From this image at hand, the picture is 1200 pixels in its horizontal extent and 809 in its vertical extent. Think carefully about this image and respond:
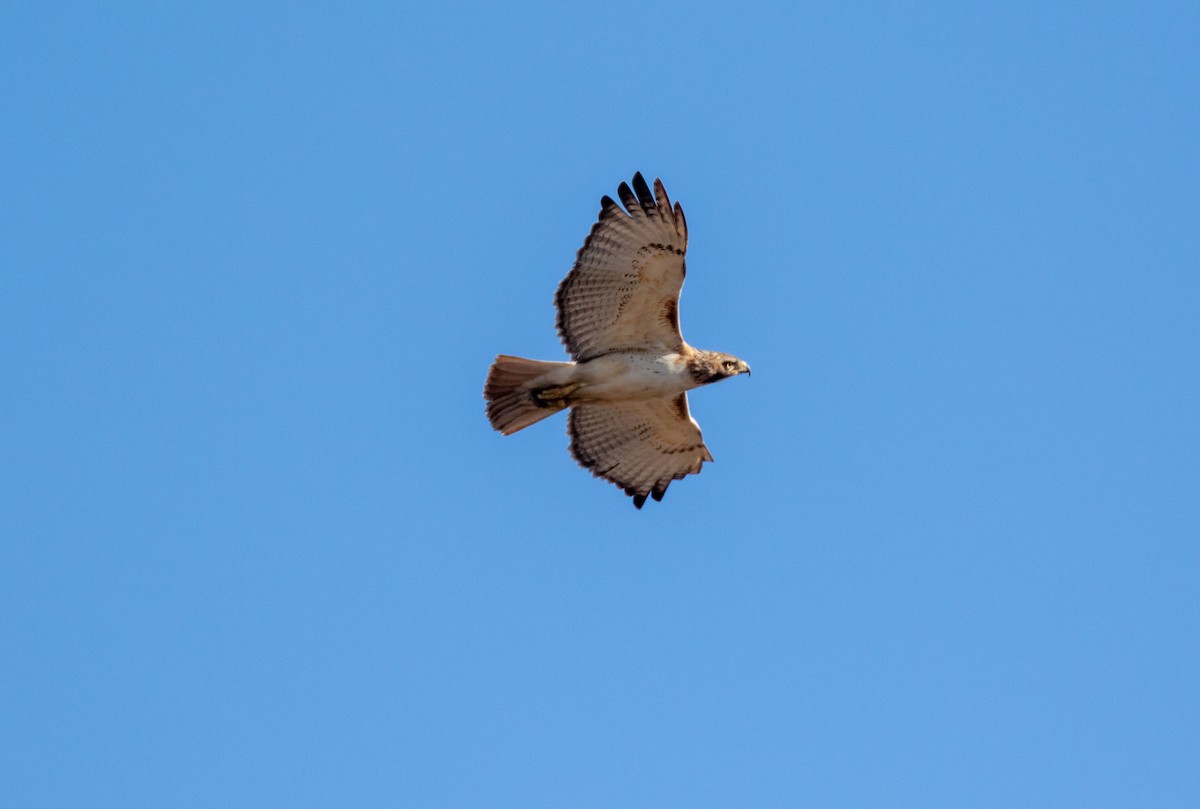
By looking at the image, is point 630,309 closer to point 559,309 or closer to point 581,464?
point 559,309

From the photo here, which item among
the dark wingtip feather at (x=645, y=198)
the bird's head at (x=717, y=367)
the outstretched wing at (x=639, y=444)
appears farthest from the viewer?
the outstretched wing at (x=639, y=444)

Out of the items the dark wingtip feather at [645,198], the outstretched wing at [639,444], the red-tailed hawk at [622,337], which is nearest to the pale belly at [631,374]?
the red-tailed hawk at [622,337]

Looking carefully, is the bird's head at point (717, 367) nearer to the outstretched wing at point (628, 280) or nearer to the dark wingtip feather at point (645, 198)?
the outstretched wing at point (628, 280)

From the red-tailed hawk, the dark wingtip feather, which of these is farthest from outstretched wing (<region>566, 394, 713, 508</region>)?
the dark wingtip feather

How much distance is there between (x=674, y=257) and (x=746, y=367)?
3.79 feet

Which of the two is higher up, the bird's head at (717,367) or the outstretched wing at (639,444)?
the outstretched wing at (639,444)

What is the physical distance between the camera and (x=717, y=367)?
14.0 m

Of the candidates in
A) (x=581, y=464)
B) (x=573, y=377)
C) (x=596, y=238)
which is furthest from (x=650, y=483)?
(x=596, y=238)

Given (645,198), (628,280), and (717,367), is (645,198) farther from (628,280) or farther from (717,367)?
(717,367)

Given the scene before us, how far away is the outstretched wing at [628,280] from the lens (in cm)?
1334

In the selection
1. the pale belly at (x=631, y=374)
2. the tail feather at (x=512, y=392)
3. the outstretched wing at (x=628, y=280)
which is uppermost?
the outstretched wing at (x=628, y=280)

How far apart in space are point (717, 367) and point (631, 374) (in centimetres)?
69

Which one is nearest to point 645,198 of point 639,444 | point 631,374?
point 631,374

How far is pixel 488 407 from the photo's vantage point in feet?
45.8
